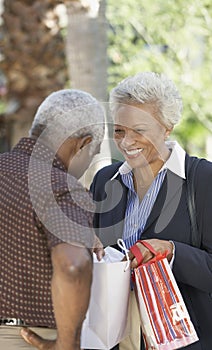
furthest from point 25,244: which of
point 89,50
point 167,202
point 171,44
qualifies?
point 171,44

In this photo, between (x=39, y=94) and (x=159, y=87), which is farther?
(x=39, y=94)

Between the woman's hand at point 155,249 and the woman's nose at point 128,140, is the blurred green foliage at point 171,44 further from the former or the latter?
the woman's hand at point 155,249

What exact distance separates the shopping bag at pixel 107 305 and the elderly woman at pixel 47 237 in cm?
23

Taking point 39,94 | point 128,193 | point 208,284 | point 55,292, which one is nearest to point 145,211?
point 128,193

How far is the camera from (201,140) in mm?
10188

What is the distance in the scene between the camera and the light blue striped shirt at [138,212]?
3027mm

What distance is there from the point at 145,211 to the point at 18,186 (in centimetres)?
83

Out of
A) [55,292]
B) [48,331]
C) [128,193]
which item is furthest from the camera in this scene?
[128,193]

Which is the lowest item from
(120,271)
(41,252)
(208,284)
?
(208,284)

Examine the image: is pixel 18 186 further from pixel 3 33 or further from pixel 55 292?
pixel 3 33

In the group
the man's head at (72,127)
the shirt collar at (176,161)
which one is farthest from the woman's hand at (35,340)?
the shirt collar at (176,161)

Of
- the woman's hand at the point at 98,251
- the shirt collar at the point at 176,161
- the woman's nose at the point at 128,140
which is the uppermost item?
the woman's nose at the point at 128,140

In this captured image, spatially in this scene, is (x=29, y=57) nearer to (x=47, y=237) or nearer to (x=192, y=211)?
(x=192, y=211)

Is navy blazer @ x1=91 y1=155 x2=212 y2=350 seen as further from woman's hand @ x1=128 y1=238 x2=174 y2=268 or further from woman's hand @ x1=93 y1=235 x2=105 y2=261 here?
woman's hand @ x1=93 y1=235 x2=105 y2=261
